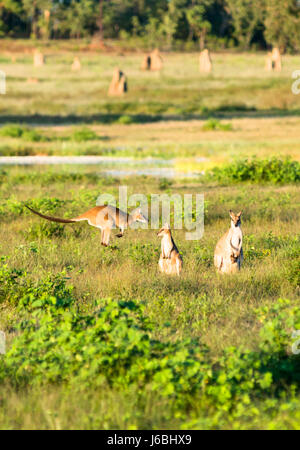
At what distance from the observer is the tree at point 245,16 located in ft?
274

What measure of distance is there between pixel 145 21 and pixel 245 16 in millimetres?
15463

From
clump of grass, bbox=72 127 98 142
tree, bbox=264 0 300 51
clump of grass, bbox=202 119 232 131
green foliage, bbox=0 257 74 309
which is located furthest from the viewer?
tree, bbox=264 0 300 51

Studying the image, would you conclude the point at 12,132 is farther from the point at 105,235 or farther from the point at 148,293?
the point at 148,293

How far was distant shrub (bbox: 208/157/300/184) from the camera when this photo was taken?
616 inches

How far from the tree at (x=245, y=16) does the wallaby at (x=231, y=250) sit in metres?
80.4

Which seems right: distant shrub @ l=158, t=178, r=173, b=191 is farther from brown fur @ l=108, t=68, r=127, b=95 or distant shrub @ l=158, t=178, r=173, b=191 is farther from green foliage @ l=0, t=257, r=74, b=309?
brown fur @ l=108, t=68, r=127, b=95

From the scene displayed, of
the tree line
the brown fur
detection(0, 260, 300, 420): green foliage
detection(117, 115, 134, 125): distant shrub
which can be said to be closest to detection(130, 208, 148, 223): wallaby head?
detection(0, 260, 300, 420): green foliage

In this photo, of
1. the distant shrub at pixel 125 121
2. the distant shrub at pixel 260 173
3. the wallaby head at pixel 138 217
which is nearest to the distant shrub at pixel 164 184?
the distant shrub at pixel 260 173

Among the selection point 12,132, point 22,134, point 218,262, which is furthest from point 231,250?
point 12,132

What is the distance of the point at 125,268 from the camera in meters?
7.82

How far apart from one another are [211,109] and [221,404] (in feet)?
119

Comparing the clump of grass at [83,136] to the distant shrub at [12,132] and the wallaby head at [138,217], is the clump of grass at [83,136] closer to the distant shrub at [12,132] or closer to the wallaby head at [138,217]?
the distant shrub at [12,132]

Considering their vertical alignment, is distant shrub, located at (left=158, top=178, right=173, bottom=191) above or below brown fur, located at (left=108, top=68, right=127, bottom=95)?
below

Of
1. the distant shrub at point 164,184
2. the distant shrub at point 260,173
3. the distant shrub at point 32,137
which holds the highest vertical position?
the distant shrub at point 32,137
